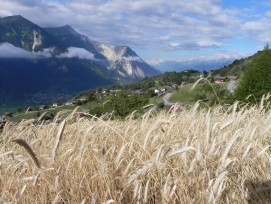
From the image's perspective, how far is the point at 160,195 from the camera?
342 centimetres

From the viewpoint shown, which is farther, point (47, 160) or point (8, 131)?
point (8, 131)

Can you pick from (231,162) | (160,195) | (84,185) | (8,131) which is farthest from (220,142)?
(8,131)

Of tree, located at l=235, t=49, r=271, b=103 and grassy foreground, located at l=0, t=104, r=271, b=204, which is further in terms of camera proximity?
tree, located at l=235, t=49, r=271, b=103

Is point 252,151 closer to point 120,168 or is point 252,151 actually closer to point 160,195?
point 160,195

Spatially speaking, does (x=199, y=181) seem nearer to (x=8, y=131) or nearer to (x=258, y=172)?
(x=258, y=172)

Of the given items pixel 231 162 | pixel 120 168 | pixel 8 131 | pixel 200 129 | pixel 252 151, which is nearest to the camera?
pixel 231 162

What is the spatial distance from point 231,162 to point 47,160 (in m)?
1.74

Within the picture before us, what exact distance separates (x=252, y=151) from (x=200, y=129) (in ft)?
2.88

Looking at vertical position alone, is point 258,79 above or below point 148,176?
below

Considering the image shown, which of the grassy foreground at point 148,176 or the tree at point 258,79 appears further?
the tree at point 258,79

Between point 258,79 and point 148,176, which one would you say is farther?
point 258,79

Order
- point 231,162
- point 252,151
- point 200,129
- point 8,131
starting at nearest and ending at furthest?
point 231,162 → point 252,151 → point 200,129 → point 8,131

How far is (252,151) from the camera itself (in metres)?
3.82

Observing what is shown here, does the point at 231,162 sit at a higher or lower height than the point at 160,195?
higher
